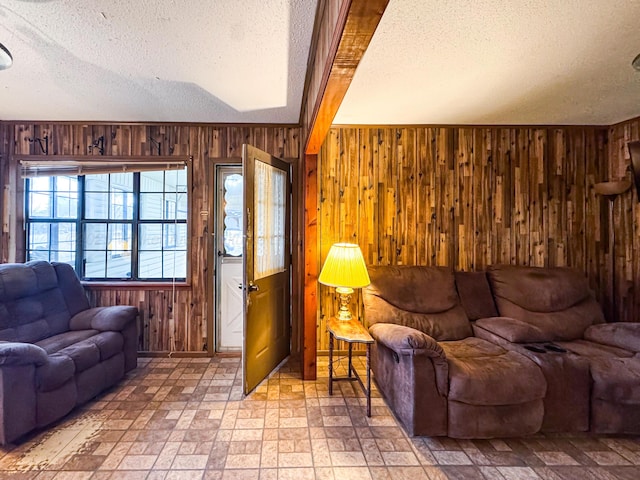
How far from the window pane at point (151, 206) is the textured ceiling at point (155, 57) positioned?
836 millimetres

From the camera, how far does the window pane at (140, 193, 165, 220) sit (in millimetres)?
3348

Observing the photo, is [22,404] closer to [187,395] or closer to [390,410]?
[187,395]

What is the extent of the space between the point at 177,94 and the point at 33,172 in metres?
2.01

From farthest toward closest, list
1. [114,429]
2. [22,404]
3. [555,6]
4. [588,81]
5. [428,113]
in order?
1. [428,113]
2. [588,81]
3. [114,429]
4. [22,404]
5. [555,6]

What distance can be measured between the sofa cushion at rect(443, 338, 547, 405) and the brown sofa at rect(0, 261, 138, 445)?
2.68 metres

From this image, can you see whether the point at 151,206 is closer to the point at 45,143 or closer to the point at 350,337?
the point at 45,143

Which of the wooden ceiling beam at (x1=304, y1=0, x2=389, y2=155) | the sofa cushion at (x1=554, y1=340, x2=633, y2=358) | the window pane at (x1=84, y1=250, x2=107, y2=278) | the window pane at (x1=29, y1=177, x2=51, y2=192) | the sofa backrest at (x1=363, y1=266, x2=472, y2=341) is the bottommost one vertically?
the sofa cushion at (x1=554, y1=340, x2=633, y2=358)

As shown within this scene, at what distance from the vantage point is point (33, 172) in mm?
3170

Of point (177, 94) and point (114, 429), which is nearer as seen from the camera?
point (114, 429)

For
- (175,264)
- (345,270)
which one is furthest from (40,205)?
(345,270)

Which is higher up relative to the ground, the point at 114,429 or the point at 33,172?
the point at 33,172

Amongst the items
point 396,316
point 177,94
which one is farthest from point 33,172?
point 396,316

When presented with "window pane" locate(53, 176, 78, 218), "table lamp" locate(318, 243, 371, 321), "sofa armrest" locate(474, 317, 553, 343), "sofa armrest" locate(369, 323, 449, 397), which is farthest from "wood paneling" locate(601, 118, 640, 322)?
"window pane" locate(53, 176, 78, 218)

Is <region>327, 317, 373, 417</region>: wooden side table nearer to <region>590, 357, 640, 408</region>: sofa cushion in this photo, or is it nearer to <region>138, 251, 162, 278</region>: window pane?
<region>590, 357, 640, 408</region>: sofa cushion
